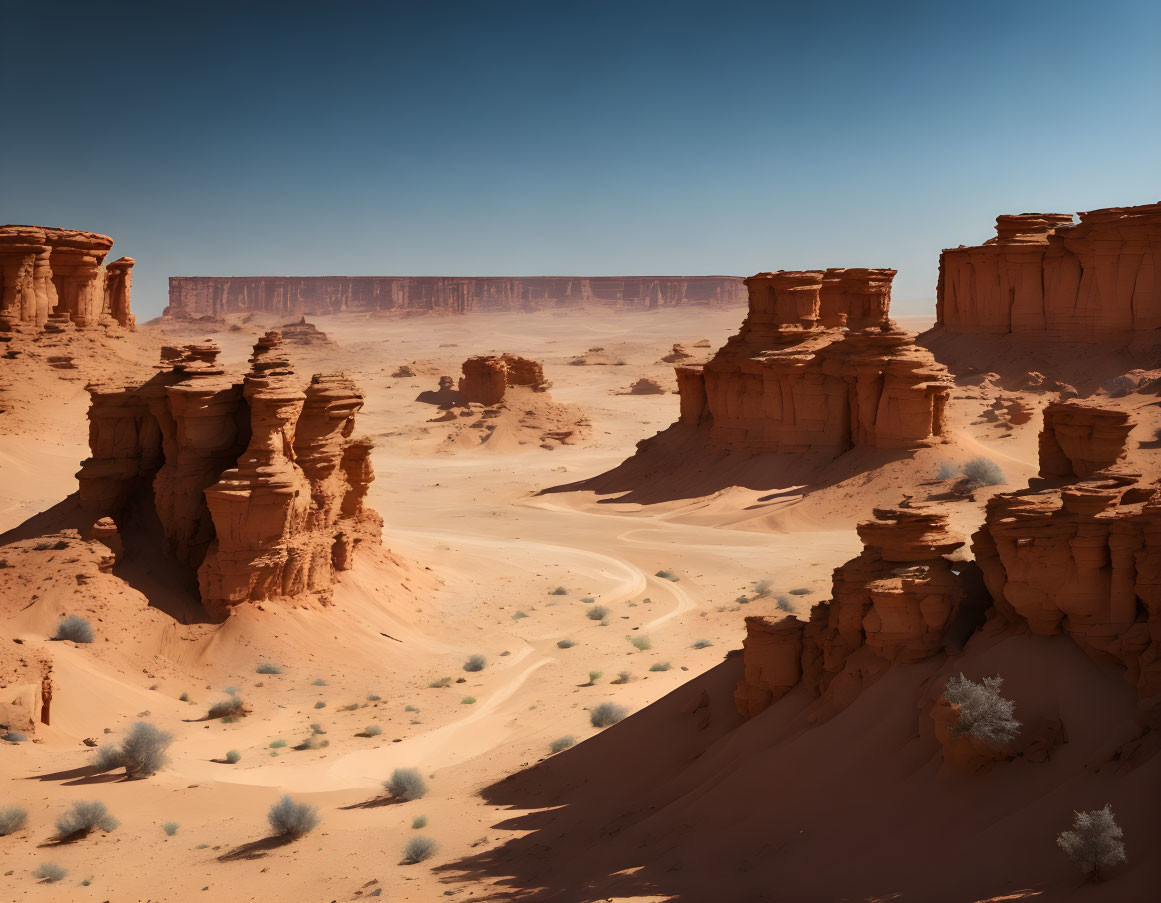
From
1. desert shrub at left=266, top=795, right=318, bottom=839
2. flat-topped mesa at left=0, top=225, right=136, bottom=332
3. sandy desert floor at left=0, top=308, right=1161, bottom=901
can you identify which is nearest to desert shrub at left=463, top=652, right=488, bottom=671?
sandy desert floor at left=0, top=308, right=1161, bottom=901

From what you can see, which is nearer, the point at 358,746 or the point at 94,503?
the point at 358,746

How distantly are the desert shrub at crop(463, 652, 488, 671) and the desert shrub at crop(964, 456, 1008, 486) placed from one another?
17.1 m

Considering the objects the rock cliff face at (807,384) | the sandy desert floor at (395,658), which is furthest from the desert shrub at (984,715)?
the rock cliff face at (807,384)

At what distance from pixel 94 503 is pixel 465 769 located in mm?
10740

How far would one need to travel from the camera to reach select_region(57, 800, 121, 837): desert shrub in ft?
43.7

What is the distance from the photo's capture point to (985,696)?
9.95 meters

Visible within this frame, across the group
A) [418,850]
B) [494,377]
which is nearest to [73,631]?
[418,850]

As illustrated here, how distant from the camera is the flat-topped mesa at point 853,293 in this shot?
170ft

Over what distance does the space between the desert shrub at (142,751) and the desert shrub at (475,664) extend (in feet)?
23.4

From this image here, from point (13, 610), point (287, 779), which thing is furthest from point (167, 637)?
point (287, 779)

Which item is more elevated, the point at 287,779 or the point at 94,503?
the point at 94,503

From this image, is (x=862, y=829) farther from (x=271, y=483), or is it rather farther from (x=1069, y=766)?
(x=271, y=483)

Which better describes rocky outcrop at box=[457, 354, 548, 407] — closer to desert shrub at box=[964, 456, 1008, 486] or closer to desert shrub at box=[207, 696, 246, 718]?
desert shrub at box=[964, 456, 1008, 486]

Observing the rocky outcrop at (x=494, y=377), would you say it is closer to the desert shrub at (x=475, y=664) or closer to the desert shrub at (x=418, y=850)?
the desert shrub at (x=475, y=664)
